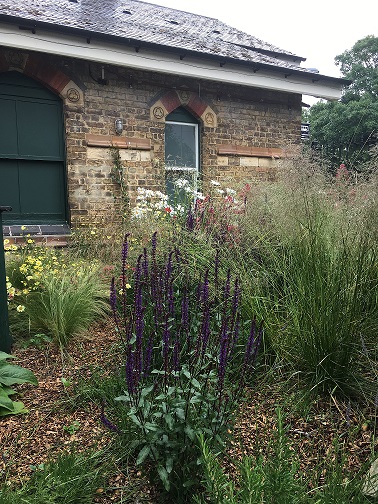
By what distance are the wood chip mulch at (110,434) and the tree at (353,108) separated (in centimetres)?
1809

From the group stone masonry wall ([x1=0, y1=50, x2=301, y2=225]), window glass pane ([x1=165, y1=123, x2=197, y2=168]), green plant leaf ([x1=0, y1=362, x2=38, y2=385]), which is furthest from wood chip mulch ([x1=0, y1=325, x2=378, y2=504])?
window glass pane ([x1=165, y1=123, x2=197, y2=168])

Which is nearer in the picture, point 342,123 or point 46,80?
point 46,80

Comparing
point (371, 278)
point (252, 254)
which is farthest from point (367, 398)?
point (252, 254)

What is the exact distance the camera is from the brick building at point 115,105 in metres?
7.09

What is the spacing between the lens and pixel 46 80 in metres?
7.23

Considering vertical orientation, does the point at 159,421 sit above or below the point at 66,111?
below

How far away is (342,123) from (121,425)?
2358 centimetres

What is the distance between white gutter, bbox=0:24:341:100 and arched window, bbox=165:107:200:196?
1037mm

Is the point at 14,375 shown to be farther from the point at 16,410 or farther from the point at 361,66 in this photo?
the point at 361,66

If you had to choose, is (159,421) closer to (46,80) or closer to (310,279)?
(310,279)

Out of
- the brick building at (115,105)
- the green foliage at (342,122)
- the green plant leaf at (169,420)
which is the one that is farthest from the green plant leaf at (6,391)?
the green foliage at (342,122)

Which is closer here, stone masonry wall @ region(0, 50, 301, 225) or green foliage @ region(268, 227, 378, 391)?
green foliage @ region(268, 227, 378, 391)

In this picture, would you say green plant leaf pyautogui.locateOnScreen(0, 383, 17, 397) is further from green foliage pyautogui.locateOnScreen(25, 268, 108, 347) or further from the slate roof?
the slate roof

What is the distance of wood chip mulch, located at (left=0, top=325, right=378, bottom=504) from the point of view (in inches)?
82.5
